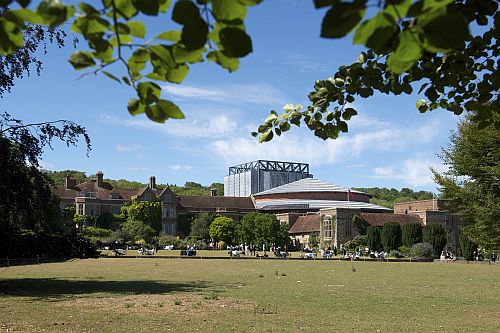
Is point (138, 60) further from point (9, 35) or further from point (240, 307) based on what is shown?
point (240, 307)

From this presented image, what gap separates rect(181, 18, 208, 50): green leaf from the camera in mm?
1749

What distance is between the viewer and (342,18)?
1527mm

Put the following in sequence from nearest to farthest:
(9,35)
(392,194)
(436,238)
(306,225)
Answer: (9,35) → (436,238) → (306,225) → (392,194)

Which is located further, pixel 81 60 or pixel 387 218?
pixel 387 218

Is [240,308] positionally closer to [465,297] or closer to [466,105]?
[465,297]

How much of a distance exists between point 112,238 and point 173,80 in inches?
2790

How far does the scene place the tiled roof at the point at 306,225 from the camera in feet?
277

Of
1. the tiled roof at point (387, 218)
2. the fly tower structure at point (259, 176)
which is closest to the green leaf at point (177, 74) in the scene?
the tiled roof at point (387, 218)

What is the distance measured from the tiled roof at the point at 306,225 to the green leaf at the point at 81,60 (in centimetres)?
8256

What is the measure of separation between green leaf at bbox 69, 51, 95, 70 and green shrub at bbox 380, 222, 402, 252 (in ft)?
220

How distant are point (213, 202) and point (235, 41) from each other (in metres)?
98.6

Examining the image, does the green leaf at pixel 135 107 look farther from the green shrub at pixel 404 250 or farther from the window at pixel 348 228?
the window at pixel 348 228

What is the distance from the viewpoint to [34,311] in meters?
13.1

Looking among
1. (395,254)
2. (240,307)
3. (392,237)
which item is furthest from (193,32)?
(392,237)
